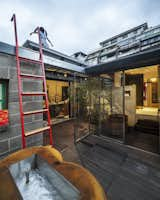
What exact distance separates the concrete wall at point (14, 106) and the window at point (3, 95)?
0.06 metres

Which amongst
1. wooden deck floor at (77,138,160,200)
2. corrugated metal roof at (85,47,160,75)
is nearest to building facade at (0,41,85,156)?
wooden deck floor at (77,138,160,200)

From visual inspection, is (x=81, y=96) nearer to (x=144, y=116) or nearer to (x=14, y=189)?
(x=144, y=116)

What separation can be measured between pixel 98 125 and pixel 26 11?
12.5 ft

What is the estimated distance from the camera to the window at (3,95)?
1798 millimetres

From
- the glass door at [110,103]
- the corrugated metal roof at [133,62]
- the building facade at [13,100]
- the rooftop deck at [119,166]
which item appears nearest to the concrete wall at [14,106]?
the building facade at [13,100]

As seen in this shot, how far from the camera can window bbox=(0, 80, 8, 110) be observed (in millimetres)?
1798

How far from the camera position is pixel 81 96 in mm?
4020

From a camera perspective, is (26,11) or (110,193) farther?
(26,11)

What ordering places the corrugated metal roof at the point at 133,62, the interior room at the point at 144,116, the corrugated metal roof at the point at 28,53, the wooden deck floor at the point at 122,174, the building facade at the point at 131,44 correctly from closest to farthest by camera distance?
the wooden deck floor at the point at 122,174 → the corrugated metal roof at the point at 28,53 → the corrugated metal roof at the point at 133,62 → the interior room at the point at 144,116 → the building facade at the point at 131,44

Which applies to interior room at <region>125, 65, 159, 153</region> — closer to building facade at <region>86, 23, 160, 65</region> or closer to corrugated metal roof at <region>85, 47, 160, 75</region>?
building facade at <region>86, 23, 160, 65</region>

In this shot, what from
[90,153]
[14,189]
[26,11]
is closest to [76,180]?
[14,189]

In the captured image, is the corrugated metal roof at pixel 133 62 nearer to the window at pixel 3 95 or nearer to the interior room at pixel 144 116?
the interior room at pixel 144 116

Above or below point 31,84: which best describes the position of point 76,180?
below

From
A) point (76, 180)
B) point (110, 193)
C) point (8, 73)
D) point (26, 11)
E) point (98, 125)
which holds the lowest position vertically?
point (110, 193)
